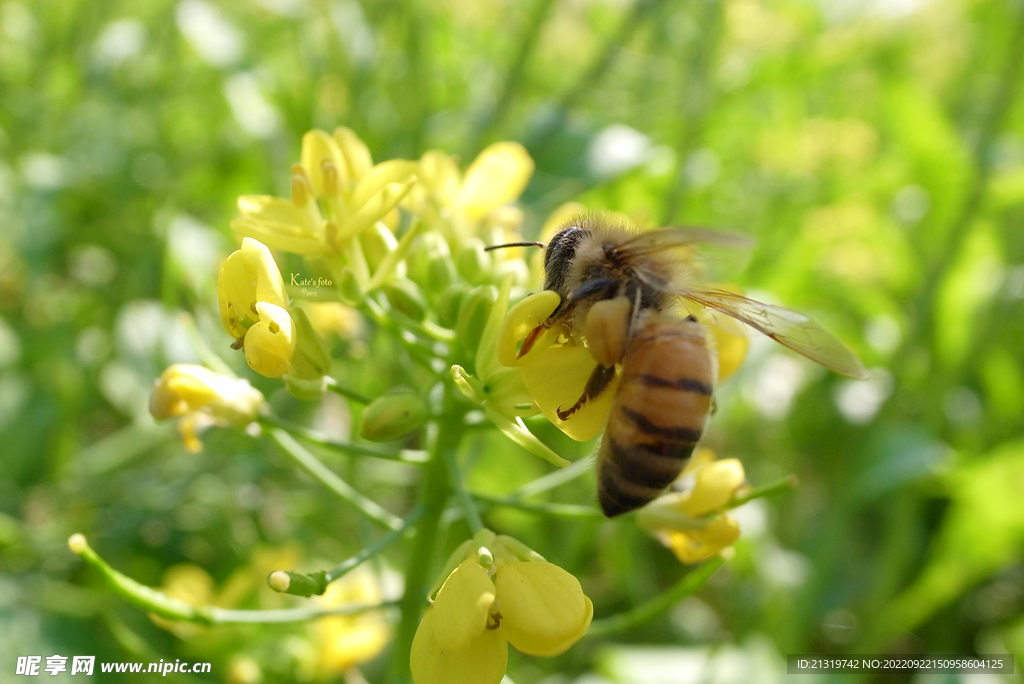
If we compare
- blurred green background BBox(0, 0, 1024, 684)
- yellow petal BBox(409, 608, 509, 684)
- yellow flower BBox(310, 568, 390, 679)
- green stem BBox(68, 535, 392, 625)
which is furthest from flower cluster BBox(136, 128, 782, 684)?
yellow flower BBox(310, 568, 390, 679)

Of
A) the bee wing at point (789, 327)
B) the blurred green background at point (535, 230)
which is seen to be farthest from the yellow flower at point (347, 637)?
the bee wing at point (789, 327)

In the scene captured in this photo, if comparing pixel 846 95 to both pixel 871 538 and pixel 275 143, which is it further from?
pixel 275 143

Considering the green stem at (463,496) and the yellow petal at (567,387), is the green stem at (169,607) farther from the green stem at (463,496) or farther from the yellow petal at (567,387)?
the yellow petal at (567,387)

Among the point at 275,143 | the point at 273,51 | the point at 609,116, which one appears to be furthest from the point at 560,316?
the point at 273,51

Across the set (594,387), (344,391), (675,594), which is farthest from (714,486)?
(344,391)

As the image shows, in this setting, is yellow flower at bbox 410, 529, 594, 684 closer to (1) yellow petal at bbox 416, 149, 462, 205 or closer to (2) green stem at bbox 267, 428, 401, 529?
(2) green stem at bbox 267, 428, 401, 529
